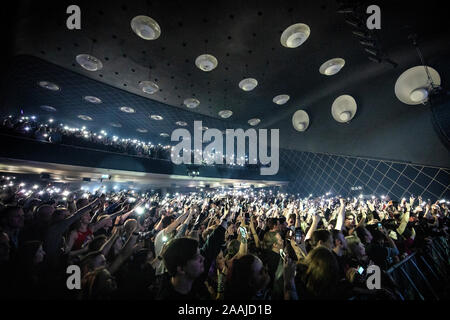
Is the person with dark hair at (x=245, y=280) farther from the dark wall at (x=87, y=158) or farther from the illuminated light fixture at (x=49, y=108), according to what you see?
the illuminated light fixture at (x=49, y=108)

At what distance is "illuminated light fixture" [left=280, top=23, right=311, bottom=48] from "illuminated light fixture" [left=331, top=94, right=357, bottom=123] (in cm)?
458

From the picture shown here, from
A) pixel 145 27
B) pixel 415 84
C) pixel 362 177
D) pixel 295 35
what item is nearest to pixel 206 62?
pixel 145 27

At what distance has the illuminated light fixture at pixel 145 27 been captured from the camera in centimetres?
526

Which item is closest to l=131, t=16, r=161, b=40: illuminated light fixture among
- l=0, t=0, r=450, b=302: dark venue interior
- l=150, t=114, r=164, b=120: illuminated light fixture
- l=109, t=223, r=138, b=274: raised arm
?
l=0, t=0, r=450, b=302: dark venue interior

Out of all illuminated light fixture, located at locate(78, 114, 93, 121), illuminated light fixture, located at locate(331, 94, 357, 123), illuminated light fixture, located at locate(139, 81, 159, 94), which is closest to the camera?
illuminated light fixture, located at locate(139, 81, 159, 94)

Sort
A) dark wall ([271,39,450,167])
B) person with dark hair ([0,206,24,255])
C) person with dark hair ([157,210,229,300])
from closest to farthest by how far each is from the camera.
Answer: person with dark hair ([157,210,229,300]) < person with dark hair ([0,206,24,255]) < dark wall ([271,39,450,167])

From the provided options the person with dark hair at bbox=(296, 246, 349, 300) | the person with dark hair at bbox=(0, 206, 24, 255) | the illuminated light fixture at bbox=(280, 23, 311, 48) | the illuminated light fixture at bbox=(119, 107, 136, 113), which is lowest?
the person with dark hair at bbox=(296, 246, 349, 300)

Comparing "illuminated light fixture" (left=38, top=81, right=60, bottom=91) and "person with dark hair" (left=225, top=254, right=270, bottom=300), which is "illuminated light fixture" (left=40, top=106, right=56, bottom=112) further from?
"person with dark hair" (left=225, top=254, right=270, bottom=300)

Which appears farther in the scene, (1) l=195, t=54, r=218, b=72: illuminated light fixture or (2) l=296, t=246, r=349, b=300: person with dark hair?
(1) l=195, t=54, r=218, b=72: illuminated light fixture

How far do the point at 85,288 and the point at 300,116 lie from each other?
12532 millimetres

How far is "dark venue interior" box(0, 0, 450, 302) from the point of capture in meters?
1.83

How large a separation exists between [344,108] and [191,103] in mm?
Answer: 8400

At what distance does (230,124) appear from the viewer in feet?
45.2

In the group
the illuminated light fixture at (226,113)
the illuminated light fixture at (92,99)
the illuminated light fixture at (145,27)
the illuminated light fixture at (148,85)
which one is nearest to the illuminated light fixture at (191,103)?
the illuminated light fixture at (226,113)
